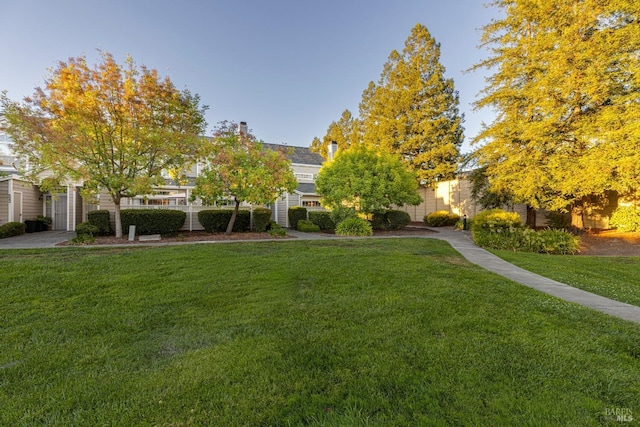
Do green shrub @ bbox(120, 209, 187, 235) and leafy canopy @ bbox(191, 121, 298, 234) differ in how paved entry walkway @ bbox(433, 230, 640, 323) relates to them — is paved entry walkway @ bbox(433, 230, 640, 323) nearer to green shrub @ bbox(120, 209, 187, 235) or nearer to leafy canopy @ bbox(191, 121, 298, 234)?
leafy canopy @ bbox(191, 121, 298, 234)

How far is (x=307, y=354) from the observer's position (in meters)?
2.34

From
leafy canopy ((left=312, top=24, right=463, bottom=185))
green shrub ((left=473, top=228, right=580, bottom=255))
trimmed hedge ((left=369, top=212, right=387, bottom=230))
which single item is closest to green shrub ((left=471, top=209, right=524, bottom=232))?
green shrub ((left=473, top=228, right=580, bottom=255))

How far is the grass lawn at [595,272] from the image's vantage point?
4.44 meters

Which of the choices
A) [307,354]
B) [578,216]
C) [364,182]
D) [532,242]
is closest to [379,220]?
[364,182]

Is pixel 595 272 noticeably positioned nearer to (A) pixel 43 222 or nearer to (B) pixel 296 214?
(B) pixel 296 214

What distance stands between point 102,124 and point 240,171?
4.84m

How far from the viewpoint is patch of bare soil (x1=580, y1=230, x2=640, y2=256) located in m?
8.60

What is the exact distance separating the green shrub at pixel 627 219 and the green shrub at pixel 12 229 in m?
23.9

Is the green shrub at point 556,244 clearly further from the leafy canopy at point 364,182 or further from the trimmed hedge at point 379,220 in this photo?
the trimmed hedge at point 379,220

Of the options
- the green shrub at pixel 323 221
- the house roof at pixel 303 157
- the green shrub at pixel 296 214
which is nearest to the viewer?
the green shrub at pixel 323 221

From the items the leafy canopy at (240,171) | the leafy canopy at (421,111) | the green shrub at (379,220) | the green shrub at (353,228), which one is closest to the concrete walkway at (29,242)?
the leafy canopy at (240,171)

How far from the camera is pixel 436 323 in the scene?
9.70 feet

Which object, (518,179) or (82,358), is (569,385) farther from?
(518,179)

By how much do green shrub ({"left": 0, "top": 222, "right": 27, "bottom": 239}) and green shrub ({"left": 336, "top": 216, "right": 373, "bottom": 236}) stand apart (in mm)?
13194
